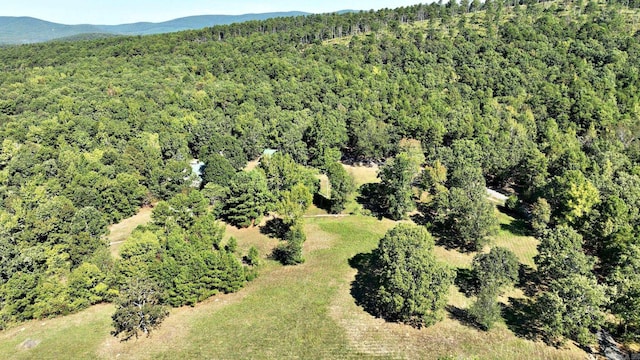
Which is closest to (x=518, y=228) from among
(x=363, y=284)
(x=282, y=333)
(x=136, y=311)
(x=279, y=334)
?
(x=363, y=284)

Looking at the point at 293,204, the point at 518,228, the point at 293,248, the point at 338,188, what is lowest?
the point at 518,228

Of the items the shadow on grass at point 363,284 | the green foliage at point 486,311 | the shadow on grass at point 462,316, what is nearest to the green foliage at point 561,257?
the green foliage at point 486,311

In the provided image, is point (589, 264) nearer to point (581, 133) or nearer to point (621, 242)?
point (621, 242)

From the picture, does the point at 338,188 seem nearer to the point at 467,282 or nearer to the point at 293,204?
the point at 293,204

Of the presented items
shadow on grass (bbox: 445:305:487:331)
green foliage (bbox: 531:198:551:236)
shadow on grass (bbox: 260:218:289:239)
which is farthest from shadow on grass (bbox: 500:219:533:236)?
shadow on grass (bbox: 260:218:289:239)

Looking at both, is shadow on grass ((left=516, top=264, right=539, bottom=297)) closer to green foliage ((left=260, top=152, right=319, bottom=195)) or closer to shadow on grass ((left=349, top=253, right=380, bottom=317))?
shadow on grass ((left=349, top=253, right=380, bottom=317))

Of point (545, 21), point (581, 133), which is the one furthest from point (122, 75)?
point (545, 21)
